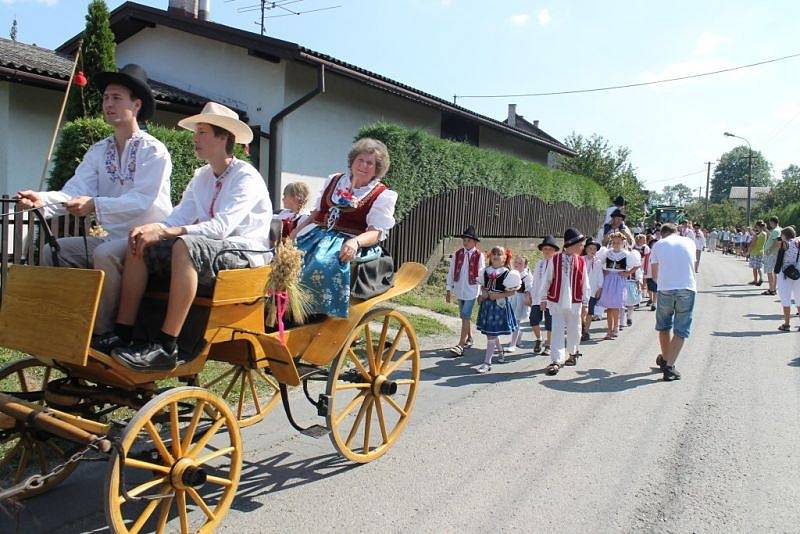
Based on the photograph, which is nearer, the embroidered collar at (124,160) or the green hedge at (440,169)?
the embroidered collar at (124,160)

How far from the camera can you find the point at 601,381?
24.5 ft

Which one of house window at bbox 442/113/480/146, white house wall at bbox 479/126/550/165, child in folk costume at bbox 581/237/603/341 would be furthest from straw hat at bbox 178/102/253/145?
white house wall at bbox 479/126/550/165

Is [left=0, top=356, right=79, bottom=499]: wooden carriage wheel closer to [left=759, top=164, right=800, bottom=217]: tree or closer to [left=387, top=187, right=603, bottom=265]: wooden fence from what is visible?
[left=387, top=187, right=603, bottom=265]: wooden fence

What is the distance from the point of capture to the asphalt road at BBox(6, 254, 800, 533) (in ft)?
12.4

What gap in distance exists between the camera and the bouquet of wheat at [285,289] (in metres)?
3.73

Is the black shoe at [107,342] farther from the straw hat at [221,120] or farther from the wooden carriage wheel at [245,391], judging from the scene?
the wooden carriage wheel at [245,391]

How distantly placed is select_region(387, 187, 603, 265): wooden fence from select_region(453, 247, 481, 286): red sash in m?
3.91

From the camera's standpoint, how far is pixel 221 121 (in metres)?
3.71

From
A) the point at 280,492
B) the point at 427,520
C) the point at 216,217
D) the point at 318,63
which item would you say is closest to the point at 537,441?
the point at 427,520

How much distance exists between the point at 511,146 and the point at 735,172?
124m

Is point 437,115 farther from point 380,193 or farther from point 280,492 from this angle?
point 280,492

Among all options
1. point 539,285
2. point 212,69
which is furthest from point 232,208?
point 212,69

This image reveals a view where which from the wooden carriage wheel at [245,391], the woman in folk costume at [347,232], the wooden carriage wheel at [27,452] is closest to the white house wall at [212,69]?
the wooden carriage wheel at [245,391]

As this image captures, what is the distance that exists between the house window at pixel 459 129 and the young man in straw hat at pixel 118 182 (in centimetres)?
1591
